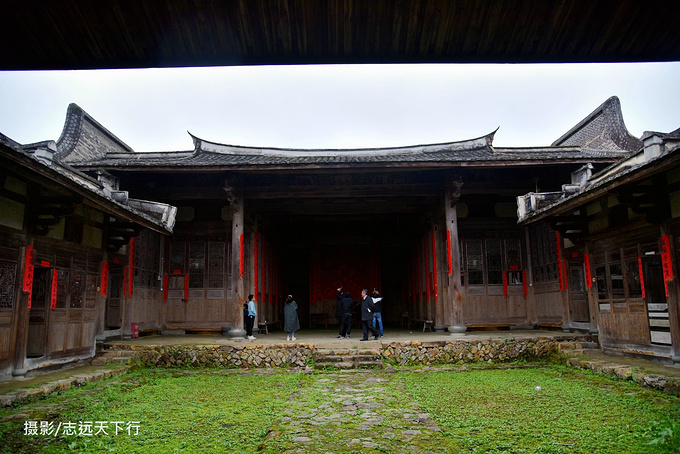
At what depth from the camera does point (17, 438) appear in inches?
190

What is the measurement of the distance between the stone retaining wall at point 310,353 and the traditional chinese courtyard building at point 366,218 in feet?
3.48

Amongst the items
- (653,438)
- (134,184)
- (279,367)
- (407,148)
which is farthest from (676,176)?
(134,184)

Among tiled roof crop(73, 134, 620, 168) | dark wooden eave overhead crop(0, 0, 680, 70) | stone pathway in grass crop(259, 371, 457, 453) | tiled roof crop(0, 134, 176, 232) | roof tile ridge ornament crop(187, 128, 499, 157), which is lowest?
stone pathway in grass crop(259, 371, 457, 453)

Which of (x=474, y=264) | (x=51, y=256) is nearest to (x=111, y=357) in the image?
(x=51, y=256)

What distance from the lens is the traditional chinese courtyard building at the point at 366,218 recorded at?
872cm

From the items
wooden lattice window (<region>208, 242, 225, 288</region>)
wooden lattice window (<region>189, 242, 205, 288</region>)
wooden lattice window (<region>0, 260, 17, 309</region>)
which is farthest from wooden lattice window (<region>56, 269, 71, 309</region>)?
wooden lattice window (<region>208, 242, 225, 288</region>)

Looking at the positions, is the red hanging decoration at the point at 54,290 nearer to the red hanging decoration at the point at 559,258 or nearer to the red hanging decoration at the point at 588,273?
the red hanging decoration at the point at 588,273

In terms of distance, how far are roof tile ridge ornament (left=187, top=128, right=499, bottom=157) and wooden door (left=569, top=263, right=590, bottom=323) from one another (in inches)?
179

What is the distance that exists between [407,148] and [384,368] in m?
8.83

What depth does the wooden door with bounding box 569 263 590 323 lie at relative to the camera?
11.7 m

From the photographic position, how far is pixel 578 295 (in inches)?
464

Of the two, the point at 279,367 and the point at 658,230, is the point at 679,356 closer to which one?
the point at 658,230

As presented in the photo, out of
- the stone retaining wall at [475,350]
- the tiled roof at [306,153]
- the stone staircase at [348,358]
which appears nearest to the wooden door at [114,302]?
the tiled roof at [306,153]

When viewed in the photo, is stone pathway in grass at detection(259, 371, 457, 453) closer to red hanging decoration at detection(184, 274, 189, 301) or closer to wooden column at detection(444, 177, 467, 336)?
wooden column at detection(444, 177, 467, 336)
